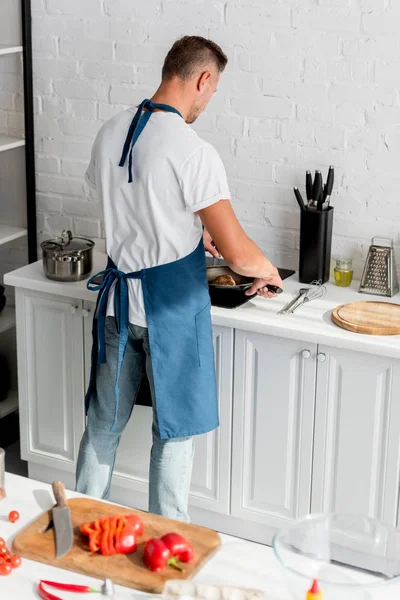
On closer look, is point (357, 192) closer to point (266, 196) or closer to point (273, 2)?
point (266, 196)

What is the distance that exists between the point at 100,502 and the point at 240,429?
1309mm

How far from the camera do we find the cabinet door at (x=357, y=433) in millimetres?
3131

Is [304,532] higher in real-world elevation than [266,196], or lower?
lower

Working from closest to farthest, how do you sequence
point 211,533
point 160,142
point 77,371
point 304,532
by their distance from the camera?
1. point 304,532
2. point 211,533
3. point 160,142
4. point 77,371

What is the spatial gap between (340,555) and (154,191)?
4.38 feet

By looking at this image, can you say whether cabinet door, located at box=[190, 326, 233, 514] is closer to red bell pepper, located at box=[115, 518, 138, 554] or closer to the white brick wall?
the white brick wall

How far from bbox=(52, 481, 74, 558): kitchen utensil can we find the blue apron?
3.03 ft

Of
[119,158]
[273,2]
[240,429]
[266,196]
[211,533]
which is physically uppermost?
[273,2]

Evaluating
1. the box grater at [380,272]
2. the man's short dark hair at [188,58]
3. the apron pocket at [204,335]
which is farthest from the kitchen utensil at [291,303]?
the man's short dark hair at [188,58]

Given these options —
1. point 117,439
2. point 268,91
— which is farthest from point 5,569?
point 268,91

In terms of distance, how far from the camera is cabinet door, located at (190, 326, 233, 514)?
3371 millimetres

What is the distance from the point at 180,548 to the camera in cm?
196

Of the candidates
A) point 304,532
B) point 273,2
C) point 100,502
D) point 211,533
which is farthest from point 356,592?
point 273,2

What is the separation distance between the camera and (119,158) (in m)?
2.91
